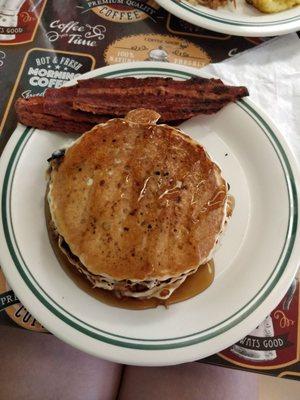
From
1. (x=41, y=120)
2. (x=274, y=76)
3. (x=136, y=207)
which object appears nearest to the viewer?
(x=136, y=207)

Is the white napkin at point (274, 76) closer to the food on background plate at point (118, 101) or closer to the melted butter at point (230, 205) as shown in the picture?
the food on background plate at point (118, 101)

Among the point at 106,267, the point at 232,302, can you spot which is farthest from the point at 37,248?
the point at 232,302

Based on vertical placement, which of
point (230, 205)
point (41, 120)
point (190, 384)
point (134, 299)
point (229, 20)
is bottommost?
point (190, 384)

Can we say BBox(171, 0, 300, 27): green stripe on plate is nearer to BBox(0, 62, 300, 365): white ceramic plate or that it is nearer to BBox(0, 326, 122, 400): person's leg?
BBox(0, 62, 300, 365): white ceramic plate

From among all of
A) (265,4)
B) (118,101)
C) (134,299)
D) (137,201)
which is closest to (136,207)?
(137,201)

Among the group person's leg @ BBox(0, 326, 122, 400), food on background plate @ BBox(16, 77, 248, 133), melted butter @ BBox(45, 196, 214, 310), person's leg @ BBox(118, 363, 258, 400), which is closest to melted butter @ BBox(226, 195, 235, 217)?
melted butter @ BBox(45, 196, 214, 310)

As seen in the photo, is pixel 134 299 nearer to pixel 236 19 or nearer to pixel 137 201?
pixel 137 201
